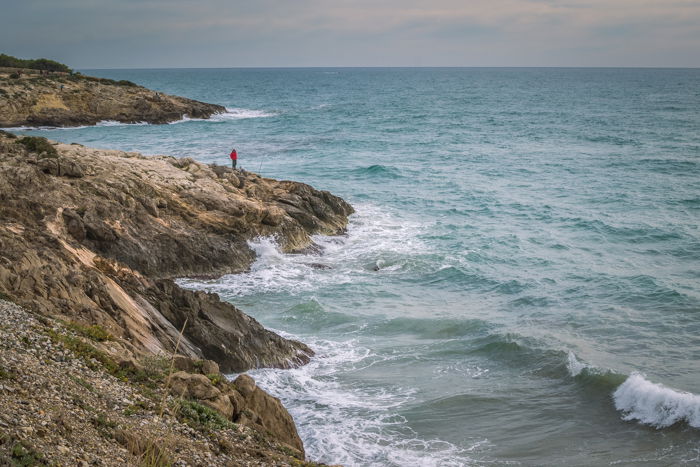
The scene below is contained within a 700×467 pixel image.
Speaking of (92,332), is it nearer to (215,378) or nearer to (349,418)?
(215,378)

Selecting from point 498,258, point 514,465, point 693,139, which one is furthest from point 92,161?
point 693,139

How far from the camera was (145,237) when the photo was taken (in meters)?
22.5

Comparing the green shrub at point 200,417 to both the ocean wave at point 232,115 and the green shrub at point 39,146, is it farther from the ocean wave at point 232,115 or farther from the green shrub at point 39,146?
the ocean wave at point 232,115

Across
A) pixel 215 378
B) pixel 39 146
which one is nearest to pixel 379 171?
pixel 39 146

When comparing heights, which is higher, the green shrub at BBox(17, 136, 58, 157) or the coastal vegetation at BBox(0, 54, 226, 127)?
the coastal vegetation at BBox(0, 54, 226, 127)

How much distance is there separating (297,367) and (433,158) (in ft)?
125

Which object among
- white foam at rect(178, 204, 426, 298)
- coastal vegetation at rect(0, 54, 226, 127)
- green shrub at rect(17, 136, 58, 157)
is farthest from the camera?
coastal vegetation at rect(0, 54, 226, 127)

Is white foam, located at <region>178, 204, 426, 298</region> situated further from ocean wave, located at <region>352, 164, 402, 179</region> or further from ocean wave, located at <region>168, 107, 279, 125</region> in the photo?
ocean wave, located at <region>168, 107, 279, 125</region>

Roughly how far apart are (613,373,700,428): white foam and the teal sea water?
42mm

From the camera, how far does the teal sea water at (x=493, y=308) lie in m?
14.0

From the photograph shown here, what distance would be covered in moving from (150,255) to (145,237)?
737 millimetres

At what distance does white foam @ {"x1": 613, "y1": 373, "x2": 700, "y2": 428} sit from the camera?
14.1 meters

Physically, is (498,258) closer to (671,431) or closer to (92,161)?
(671,431)

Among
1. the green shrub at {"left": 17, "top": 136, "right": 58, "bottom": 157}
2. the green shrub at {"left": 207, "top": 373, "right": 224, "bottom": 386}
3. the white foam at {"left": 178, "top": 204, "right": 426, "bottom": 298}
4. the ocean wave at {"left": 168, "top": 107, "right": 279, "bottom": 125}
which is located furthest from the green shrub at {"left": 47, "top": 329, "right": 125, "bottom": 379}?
the ocean wave at {"left": 168, "top": 107, "right": 279, "bottom": 125}
